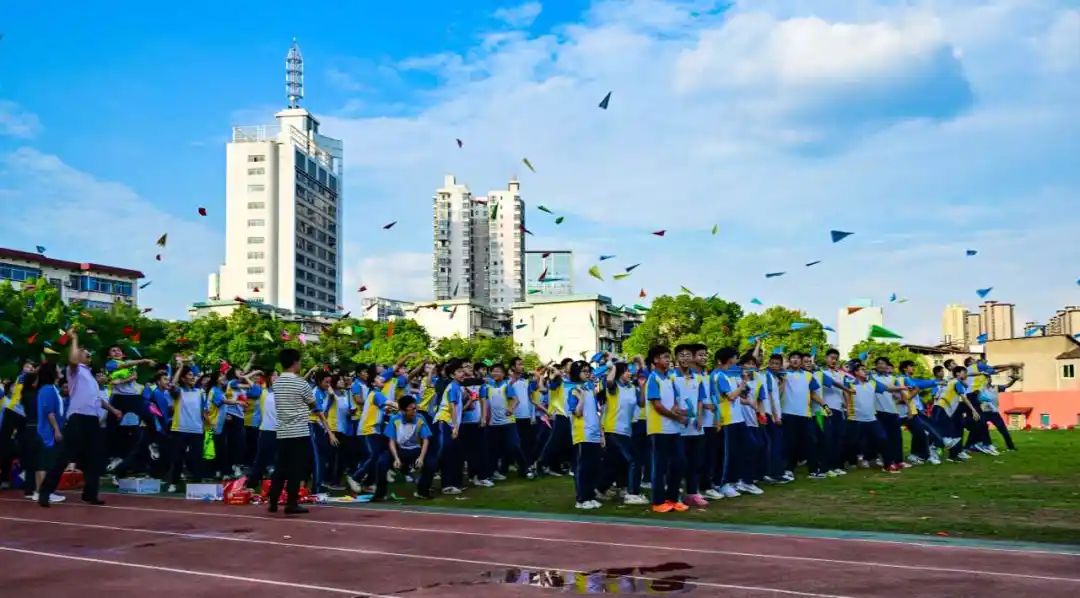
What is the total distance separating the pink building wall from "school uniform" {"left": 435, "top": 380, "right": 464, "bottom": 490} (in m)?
37.8

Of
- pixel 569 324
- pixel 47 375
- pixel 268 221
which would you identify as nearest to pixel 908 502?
pixel 47 375

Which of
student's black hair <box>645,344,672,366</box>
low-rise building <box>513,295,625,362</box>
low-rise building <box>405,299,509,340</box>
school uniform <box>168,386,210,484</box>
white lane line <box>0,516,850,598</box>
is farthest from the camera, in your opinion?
low-rise building <box>405,299,509,340</box>

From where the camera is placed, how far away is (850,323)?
86938mm

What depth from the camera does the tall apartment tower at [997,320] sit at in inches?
2891

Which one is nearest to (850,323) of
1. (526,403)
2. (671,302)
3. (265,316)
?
(671,302)

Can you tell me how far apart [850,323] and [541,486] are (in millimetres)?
77332

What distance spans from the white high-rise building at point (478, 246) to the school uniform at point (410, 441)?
5778 inches

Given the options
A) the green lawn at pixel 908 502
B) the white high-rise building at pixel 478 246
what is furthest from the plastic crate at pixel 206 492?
the white high-rise building at pixel 478 246

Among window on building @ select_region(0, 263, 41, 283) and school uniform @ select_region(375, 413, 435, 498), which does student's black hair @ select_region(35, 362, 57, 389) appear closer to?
school uniform @ select_region(375, 413, 435, 498)

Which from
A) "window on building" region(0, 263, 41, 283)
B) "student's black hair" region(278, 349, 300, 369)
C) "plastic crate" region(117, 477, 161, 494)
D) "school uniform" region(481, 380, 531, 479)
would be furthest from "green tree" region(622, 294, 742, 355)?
"student's black hair" region(278, 349, 300, 369)

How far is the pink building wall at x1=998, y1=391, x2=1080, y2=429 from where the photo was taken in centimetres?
4422

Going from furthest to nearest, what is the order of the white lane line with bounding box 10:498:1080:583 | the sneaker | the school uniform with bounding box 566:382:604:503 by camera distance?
the sneaker → the school uniform with bounding box 566:382:604:503 → the white lane line with bounding box 10:498:1080:583

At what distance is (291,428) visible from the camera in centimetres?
1120

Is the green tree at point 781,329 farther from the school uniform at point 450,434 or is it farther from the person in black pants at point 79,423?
the person in black pants at point 79,423
